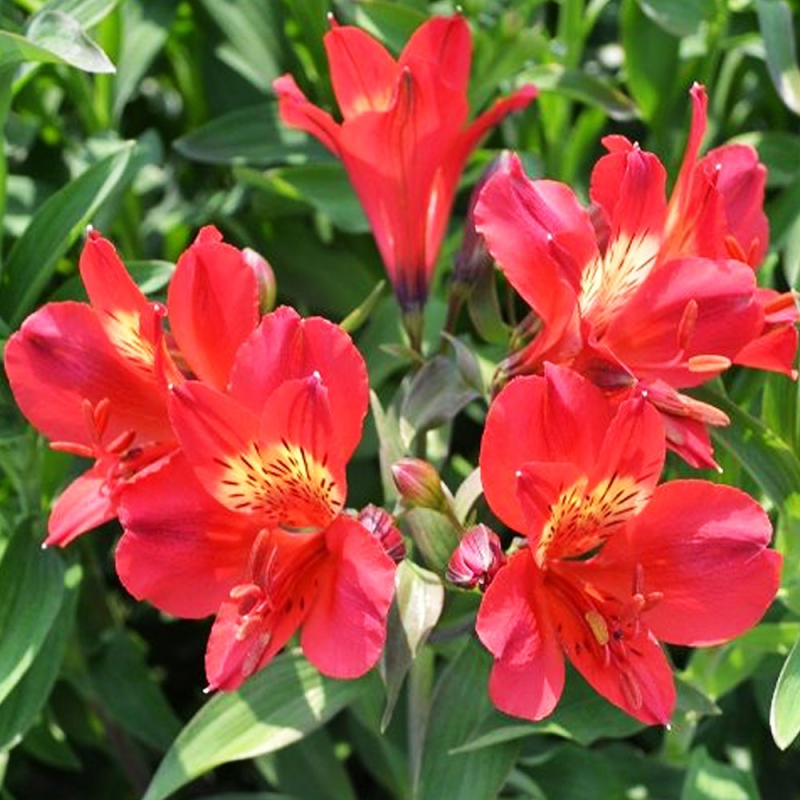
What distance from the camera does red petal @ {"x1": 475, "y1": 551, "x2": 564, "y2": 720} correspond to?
0.94 m

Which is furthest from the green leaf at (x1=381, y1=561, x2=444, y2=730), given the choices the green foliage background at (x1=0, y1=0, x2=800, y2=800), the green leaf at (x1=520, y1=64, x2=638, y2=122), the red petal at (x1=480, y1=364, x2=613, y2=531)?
the green leaf at (x1=520, y1=64, x2=638, y2=122)

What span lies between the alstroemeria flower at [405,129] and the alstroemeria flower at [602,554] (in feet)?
0.96

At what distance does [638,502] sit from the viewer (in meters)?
0.98

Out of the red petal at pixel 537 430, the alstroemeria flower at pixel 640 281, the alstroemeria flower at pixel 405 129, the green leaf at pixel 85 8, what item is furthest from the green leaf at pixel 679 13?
the red petal at pixel 537 430

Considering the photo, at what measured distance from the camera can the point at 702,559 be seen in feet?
3.20

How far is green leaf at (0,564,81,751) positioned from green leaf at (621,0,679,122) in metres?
0.74

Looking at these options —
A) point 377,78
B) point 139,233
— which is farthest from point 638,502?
point 139,233

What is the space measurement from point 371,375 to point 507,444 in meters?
0.49

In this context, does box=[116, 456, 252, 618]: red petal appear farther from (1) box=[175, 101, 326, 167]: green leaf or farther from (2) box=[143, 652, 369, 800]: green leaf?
(1) box=[175, 101, 326, 167]: green leaf

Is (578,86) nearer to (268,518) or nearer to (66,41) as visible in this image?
(66,41)

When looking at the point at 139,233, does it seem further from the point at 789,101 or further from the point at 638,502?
the point at 638,502

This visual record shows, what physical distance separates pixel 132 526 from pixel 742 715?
0.88 m

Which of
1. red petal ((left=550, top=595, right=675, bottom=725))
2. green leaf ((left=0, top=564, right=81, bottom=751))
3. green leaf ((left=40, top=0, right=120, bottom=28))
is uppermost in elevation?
green leaf ((left=40, top=0, right=120, bottom=28))

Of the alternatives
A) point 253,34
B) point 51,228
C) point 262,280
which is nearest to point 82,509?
point 262,280
